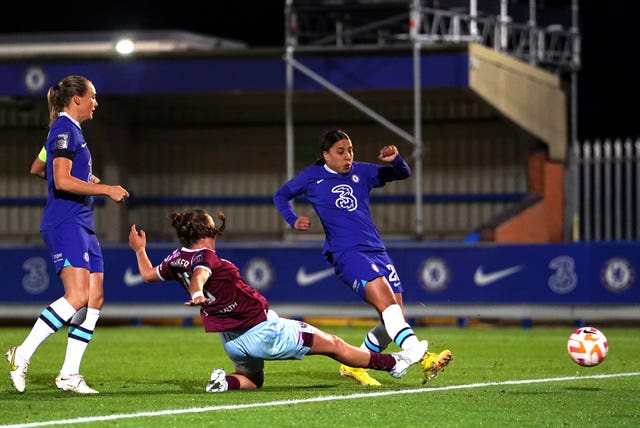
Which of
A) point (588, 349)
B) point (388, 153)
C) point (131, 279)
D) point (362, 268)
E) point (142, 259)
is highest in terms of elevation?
point (388, 153)

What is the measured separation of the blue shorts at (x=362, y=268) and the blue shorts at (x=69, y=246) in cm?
201

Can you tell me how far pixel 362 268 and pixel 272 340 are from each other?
1.34 meters

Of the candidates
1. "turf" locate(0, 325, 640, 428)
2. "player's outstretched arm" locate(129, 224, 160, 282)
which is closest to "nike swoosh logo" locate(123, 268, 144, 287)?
"turf" locate(0, 325, 640, 428)

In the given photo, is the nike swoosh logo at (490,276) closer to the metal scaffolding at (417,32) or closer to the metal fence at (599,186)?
the metal scaffolding at (417,32)

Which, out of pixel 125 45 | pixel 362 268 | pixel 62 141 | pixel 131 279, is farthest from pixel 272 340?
pixel 125 45

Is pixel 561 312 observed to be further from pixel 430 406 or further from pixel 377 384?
pixel 430 406

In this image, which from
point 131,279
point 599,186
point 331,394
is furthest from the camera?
point 599,186

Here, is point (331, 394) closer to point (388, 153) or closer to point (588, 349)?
point (388, 153)

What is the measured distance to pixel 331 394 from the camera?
10.3 m

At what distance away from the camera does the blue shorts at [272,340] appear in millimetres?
10141

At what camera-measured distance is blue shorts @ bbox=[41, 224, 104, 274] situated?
1042 cm

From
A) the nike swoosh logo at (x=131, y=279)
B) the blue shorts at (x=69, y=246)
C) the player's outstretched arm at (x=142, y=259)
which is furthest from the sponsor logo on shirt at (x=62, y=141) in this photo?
the nike swoosh logo at (x=131, y=279)

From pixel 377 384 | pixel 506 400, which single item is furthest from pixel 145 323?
pixel 506 400

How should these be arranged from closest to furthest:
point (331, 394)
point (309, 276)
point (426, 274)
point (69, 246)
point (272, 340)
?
1. point (272, 340)
2. point (331, 394)
3. point (69, 246)
4. point (426, 274)
5. point (309, 276)
